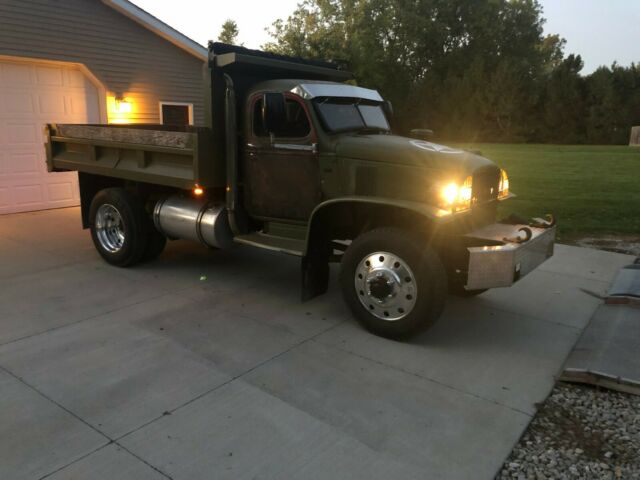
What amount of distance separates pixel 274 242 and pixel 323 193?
0.77 metres

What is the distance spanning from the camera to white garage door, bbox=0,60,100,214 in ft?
31.4

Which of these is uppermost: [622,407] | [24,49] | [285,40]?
[285,40]

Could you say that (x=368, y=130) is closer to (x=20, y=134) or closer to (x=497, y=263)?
(x=497, y=263)

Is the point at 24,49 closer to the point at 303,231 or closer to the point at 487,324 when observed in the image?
the point at 303,231

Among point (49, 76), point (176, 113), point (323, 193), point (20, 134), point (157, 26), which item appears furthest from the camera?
point (176, 113)

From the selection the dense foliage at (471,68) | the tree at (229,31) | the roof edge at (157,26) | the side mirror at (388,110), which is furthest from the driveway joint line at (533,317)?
the tree at (229,31)

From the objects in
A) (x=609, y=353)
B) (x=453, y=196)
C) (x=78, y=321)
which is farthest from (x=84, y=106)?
(x=609, y=353)

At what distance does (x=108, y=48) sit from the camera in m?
10.7

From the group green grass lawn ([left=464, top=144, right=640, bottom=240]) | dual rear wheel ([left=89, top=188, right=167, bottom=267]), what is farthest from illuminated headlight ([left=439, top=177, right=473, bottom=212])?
green grass lawn ([left=464, top=144, right=640, bottom=240])

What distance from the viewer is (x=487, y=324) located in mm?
5051

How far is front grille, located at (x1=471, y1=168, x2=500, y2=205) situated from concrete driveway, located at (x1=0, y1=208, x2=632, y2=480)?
47.3 inches

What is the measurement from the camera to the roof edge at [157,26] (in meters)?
10.6

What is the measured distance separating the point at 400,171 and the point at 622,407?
7.83ft

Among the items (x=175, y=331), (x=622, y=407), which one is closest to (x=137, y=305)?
(x=175, y=331)
